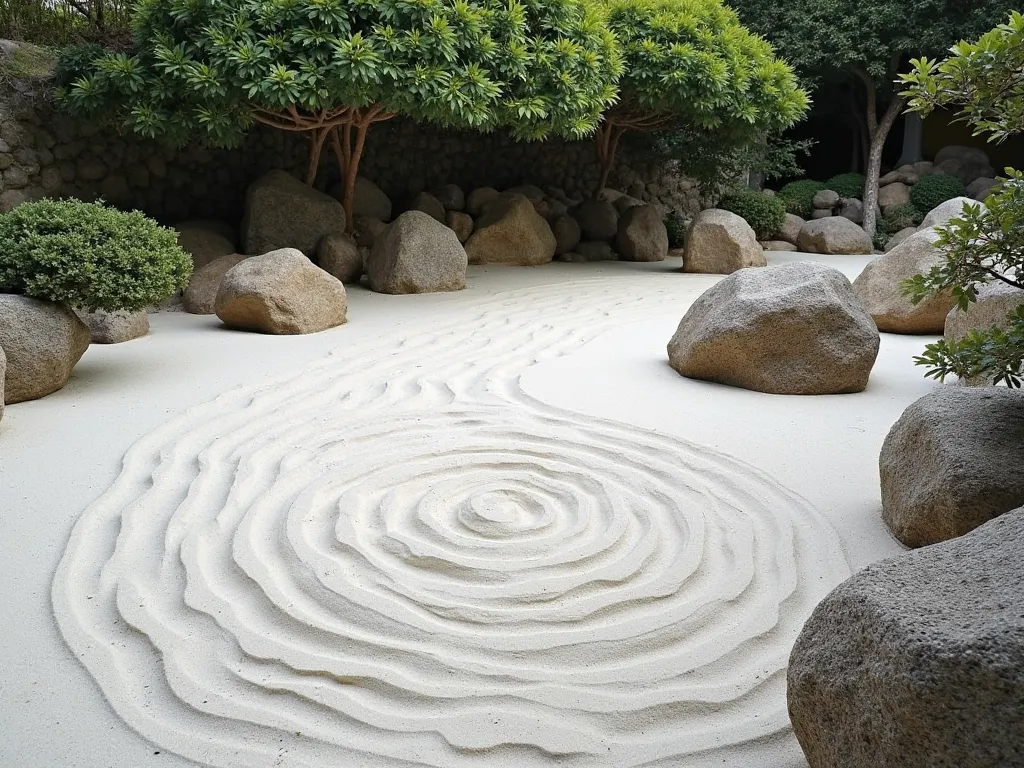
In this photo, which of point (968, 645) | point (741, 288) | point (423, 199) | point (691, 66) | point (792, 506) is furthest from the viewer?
point (423, 199)

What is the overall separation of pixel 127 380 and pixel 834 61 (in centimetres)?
1408

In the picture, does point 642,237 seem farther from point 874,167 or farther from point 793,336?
point 793,336

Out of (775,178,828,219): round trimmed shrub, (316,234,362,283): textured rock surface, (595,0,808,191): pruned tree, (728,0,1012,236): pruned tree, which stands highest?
(728,0,1012,236): pruned tree

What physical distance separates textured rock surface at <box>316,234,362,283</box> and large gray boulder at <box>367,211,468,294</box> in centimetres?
35

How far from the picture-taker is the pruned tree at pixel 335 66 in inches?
291

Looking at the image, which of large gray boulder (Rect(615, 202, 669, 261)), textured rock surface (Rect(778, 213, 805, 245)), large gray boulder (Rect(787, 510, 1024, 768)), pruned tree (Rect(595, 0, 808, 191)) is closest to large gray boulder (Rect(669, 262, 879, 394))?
large gray boulder (Rect(787, 510, 1024, 768))

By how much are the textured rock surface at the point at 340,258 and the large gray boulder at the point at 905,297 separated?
5.34m

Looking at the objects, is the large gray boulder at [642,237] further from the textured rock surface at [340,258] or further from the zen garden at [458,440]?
the textured rock surface at [340,258]

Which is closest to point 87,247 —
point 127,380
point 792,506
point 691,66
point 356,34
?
point 127,380

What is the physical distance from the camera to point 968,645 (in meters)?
1.57

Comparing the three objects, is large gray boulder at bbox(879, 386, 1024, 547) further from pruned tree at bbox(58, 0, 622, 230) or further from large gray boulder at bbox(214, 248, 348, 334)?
pruned tree at bbox(58, 0, 622, 230)

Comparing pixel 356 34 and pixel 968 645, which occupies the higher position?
pixel 356 34

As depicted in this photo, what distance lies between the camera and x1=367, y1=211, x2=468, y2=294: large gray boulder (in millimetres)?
9023

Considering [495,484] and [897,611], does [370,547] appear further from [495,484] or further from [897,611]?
[897,611]
